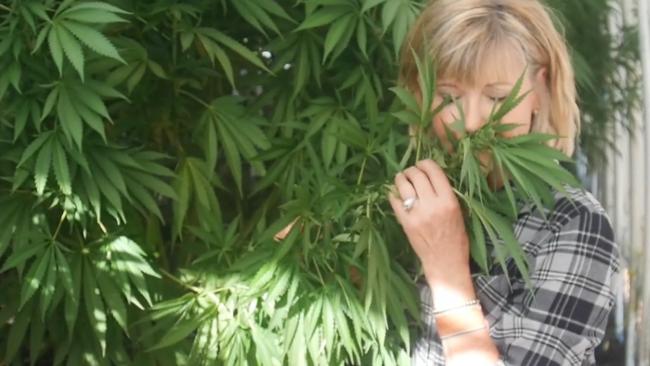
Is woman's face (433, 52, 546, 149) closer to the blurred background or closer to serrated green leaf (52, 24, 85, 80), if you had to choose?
serrated green leaf (52, 24, 85, 80)

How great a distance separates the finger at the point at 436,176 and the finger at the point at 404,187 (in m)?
0.02

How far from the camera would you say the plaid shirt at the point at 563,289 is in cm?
105

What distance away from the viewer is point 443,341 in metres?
1.08

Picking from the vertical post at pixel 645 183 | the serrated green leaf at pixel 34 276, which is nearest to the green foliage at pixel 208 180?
the serrated green leaf at pixel 34 276

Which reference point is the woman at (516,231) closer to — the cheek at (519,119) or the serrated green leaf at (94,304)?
the cheek at (519,119)

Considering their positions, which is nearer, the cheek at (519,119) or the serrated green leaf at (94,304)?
the cheek at (519,119)

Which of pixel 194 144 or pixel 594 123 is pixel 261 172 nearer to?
pixel 194 144

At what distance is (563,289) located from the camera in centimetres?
105

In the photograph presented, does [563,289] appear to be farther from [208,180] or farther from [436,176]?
[208,180]

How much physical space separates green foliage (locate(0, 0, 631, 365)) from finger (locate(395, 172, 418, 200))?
0.04m

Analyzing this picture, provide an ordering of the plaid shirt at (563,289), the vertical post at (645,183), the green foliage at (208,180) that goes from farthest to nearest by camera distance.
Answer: the vertical post at (645,183)
the green foliage at (208,180)
the plaid shirt at (563,289)

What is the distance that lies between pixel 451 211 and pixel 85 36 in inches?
19.5

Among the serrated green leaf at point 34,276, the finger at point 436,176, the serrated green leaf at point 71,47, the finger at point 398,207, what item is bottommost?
the serrated green leaf at point 34,276

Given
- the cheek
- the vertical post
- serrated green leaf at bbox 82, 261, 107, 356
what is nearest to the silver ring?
the cheek
